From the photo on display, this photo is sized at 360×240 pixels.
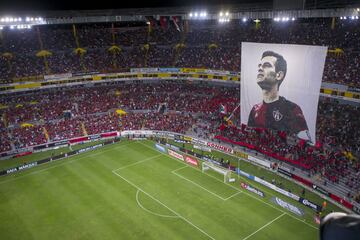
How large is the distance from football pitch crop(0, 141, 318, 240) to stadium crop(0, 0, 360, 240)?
0.53 feet

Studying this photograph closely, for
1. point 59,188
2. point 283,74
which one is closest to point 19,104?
point 59,188

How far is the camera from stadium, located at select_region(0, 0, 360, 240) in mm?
28891

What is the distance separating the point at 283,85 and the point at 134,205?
61.8 ft

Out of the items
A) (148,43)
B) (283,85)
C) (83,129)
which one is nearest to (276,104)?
(283,85)

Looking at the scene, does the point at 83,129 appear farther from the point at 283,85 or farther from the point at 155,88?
the point at 283,85

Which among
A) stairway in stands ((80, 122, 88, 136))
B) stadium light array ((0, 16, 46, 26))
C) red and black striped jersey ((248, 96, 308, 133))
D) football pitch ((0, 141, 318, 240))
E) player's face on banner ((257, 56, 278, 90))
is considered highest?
stadium light array ((0, 16, 46, 26))

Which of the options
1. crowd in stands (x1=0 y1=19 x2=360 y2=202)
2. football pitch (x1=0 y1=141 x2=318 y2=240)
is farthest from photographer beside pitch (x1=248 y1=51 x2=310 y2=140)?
football pitch (x1=0 y1=141 x2=318 y2=240)

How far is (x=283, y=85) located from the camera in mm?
33469

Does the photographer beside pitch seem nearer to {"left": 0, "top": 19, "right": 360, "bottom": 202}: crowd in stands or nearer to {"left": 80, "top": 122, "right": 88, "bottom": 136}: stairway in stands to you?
{"left": 0, "top": 19, "right": 360, "bottom": 202}: crowd in stands

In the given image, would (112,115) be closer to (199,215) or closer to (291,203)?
(199,215)

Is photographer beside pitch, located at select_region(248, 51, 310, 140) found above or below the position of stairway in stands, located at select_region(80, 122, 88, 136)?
above

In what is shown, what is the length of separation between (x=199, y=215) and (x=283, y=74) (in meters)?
16.1

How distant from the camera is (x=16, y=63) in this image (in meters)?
52.5

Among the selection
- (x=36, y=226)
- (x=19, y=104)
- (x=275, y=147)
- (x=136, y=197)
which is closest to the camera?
(x=36, y=226)
